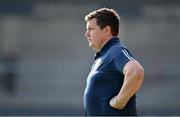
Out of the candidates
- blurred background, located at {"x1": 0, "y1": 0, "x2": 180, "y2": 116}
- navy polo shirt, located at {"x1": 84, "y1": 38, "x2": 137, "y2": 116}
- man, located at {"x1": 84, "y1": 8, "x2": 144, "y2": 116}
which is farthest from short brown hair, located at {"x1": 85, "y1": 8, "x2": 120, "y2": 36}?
blurred background, located at {"x1": 0, "y1": 0, "x2": 180, "y2": 116}

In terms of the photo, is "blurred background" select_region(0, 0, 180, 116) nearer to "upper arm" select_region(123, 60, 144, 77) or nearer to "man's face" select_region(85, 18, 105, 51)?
"man's face" select_region(85, 18, 105, 51)

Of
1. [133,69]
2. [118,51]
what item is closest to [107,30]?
[118,51]

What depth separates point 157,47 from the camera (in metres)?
22.9

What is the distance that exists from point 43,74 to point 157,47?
371 cm

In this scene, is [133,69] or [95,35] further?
[95,35]

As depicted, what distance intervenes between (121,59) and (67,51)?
17.4 metres

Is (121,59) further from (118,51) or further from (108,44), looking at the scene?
(108,44)

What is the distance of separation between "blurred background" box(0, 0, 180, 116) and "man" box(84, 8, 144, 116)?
13.1 m

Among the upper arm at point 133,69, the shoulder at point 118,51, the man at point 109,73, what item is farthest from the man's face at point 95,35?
the upper arm at point 133,69

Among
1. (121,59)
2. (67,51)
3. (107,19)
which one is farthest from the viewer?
(67,51)

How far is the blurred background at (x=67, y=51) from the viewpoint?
65.1 feet

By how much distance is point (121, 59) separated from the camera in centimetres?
538

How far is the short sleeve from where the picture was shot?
5359 millimetres

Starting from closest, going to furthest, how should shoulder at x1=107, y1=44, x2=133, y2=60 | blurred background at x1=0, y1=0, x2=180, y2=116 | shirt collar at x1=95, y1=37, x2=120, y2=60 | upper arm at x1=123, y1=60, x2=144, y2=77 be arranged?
upper arm at x1=123, y1=60, x2=144, y2=77
shoulder at x1=107, y1=44, x2=133, y2=60
shirt collar at x1=95, y1=37, x2=120, y2=60
blurred background at x1=0, y1=0, x2=180, y2=116
